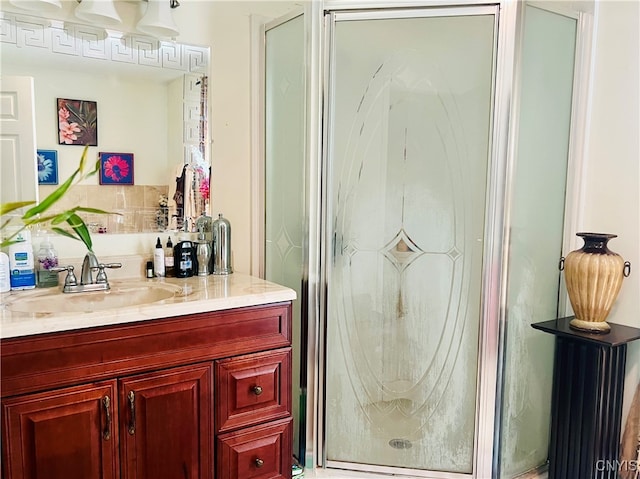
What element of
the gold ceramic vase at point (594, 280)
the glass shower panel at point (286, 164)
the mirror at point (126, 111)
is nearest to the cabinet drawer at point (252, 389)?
the glass shower panel at point (286, 164)

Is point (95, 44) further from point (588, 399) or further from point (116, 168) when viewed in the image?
point (588, 399)

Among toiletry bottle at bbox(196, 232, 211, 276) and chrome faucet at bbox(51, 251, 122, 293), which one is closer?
chrome faucet at bbox(51, 251, 122, 293)

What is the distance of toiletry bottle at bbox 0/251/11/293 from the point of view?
169cm

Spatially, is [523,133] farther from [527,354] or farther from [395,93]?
[527,354]

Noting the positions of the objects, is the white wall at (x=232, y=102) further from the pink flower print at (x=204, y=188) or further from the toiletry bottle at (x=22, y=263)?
the toiletry bottle at (x=22, y=263)

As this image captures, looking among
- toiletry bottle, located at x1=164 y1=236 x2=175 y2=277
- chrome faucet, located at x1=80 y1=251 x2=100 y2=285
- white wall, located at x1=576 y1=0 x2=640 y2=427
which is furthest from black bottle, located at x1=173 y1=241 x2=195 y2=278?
white wall, located at x1=576 y1=0 x2=640 y2=427

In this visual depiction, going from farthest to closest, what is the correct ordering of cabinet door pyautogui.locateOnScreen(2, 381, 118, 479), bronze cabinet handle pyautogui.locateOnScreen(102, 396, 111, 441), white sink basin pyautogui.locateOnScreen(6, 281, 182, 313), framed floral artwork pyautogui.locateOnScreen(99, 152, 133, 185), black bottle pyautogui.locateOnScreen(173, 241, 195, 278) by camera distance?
1. black bottle pyautogui.locateOnScreen(173, 241, 195, 278)
2. framed floral artwork pyautogui.locateOnScreen(99, 152, 133, 185)
3. white sink basin pyautogui.locateOnScreen(6, 281, 182, 313)
4. bronze cabinet handle pyautogui.locateOnScreen(102, 396, 111, 441)
5. cabinet door pyautogui.locateOnScreen(2, 381, 118, 479)

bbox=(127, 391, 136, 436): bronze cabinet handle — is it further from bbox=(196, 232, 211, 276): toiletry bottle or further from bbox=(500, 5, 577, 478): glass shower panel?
bbox=(500, 5, 577, 478): glass shower panel

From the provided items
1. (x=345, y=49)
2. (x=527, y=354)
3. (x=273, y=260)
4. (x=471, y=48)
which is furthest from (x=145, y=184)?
(x=527, y=354)

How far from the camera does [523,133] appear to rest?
195 centimetres

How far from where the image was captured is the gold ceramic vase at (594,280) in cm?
182

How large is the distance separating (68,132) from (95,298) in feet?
2.07

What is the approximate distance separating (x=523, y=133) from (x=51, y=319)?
69.1 inches

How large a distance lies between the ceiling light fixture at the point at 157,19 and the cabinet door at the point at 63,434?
1.33m
